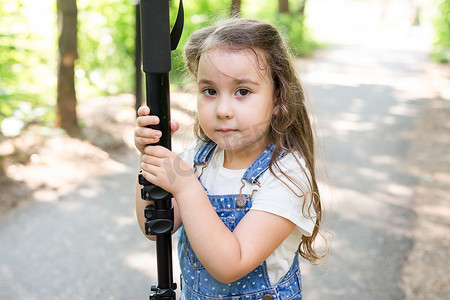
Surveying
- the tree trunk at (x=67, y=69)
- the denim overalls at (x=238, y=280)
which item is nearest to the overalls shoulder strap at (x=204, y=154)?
the denim overalls at (x=238, y=280)

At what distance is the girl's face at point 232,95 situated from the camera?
1.34 meters

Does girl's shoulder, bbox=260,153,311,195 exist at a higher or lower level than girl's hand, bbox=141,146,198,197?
lower

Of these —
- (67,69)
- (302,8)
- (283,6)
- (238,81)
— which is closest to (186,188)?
(238,81)

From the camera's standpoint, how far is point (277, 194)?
134 centimetres

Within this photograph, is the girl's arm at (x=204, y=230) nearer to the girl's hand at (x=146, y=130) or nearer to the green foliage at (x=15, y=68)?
the girl's hand at (x=146, y=130)

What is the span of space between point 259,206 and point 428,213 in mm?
3311

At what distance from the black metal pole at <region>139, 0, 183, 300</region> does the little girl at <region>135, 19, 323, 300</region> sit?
0.23ft

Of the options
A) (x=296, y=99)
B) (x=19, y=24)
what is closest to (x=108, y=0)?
(x=19, y=24)

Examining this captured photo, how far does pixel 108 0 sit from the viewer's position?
8375mm

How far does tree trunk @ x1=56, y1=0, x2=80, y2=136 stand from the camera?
5.42 metres

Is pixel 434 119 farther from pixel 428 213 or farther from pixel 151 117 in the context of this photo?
pixel 151 117

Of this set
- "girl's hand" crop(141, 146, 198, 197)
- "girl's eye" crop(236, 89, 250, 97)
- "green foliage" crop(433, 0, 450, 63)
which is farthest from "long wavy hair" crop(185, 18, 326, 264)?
"green foliage" crop(433, 0, 450, 63)

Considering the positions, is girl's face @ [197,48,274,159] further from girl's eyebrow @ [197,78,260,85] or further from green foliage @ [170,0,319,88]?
green foliage @ [170,0,319,88]

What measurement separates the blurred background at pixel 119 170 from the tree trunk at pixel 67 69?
1 cm
